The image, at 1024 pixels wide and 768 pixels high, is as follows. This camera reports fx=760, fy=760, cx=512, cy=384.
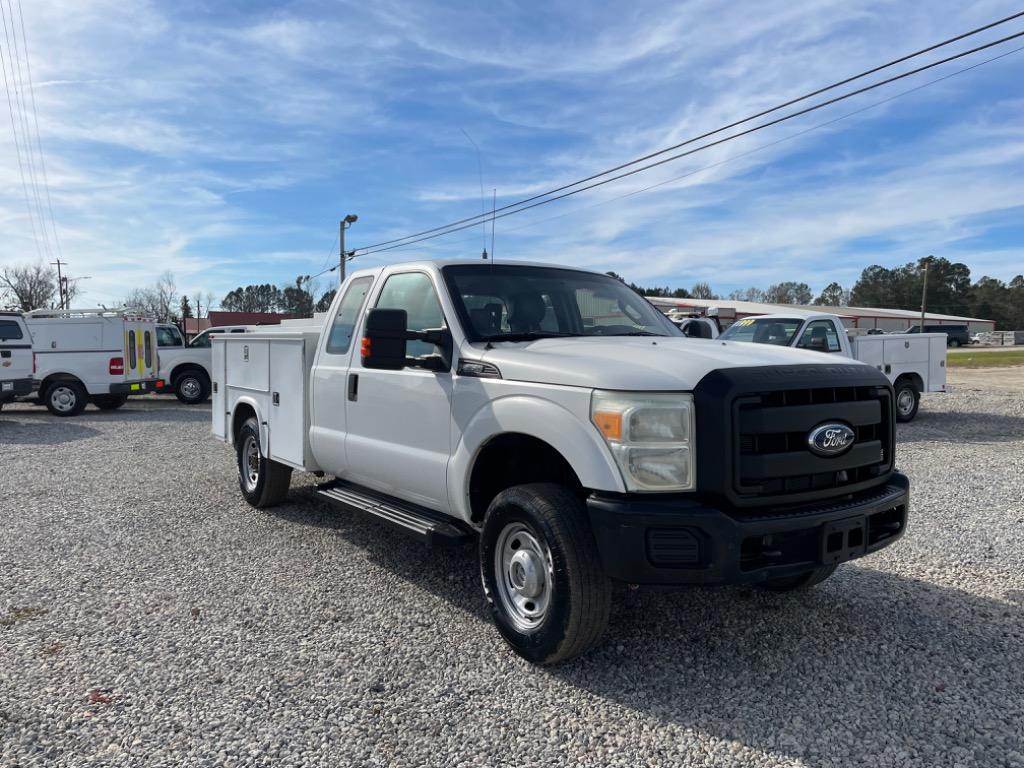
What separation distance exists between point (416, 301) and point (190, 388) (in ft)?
49.0

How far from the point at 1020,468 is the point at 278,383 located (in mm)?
8206

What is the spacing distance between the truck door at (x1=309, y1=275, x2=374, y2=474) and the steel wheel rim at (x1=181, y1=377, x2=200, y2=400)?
13.7 metres

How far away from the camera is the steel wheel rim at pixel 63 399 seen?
15587 millimetres

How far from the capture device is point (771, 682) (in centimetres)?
352

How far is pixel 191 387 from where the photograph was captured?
18.0 meters

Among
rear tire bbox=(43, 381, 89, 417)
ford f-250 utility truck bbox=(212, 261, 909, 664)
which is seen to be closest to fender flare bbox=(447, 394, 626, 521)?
ford f-250 utility truck bbox=(212, 261, 909, 664)

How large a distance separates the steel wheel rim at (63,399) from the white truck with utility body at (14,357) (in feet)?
2.54

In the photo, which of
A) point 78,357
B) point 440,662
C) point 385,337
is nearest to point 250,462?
point 385,337

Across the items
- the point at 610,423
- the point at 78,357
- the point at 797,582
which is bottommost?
the point at 797,582

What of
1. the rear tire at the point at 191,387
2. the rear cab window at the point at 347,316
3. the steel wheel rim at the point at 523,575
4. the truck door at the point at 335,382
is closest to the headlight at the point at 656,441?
the steel wheel rim at the point at 523,575

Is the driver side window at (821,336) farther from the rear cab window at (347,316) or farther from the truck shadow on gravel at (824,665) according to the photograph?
the rear cab window at (347,316)

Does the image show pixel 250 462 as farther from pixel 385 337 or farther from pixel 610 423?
pixel 610 423

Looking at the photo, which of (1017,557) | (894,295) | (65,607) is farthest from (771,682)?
(894,295)

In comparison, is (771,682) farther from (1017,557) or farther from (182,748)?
(1017,557)
